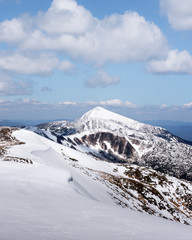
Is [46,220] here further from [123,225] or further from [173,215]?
[173,215]

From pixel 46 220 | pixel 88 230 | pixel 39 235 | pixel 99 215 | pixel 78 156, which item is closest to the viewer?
pixel 39 235

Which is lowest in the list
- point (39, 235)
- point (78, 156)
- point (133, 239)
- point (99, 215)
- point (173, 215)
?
point (173, 215)

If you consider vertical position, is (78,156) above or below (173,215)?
above

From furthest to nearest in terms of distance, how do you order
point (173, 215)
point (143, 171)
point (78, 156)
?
1. point (143, 171)
2. point (78, 156)
3. point (173, 215)

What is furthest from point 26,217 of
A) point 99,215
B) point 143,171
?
point 143,171

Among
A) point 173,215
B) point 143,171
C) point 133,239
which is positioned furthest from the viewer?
point 143,171

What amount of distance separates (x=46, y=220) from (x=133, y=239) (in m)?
4.42

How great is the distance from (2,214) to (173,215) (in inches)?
2505

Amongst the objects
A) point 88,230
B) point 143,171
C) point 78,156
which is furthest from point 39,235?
point 143,171

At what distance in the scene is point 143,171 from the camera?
112812 mm

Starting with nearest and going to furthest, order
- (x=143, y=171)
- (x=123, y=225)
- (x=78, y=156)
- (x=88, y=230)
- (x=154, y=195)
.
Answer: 1. (x=88, y=230)
2. (x=123, y=225)
3. (x=154, y=195)
4. (x=78, y=156)
5. (x=143, y=171)

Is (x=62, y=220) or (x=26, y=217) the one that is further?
(x=62, y=220)

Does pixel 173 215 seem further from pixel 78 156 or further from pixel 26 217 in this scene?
pixel 26 217

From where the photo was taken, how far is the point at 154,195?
75562 mm
